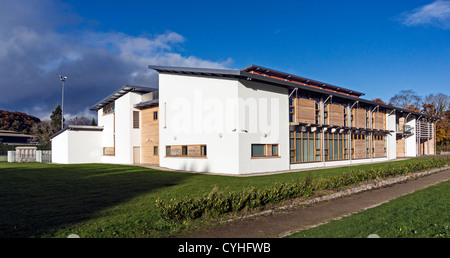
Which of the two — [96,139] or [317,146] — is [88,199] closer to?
[317,146]

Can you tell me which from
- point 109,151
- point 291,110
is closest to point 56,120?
point 109,151

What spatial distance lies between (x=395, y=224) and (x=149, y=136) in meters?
23.3

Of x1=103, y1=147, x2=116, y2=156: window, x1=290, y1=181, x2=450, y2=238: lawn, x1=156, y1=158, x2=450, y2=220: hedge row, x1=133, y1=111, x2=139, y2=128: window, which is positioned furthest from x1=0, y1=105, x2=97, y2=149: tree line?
x1=290, y1=181, x2=450, y2=238: lawn

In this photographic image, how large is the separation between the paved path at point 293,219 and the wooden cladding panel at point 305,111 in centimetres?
1146

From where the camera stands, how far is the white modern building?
60.7 ft

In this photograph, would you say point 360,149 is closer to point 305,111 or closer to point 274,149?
point 305,111

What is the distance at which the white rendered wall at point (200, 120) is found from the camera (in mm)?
18297

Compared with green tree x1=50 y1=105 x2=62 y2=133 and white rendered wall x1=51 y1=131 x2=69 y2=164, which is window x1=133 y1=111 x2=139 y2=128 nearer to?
white rendered wall x1=51 y1=131 x2=69 y2=164

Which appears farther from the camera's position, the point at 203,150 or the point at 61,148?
the point at 61,148

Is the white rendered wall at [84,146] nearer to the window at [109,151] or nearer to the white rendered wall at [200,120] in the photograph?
the window at [109,151]

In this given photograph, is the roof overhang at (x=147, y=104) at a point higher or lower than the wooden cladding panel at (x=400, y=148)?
higher

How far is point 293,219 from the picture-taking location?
24.6 feet

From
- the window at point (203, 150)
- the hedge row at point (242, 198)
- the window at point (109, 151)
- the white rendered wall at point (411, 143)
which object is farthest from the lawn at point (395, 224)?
the white rendered wall at point (411, 143)
